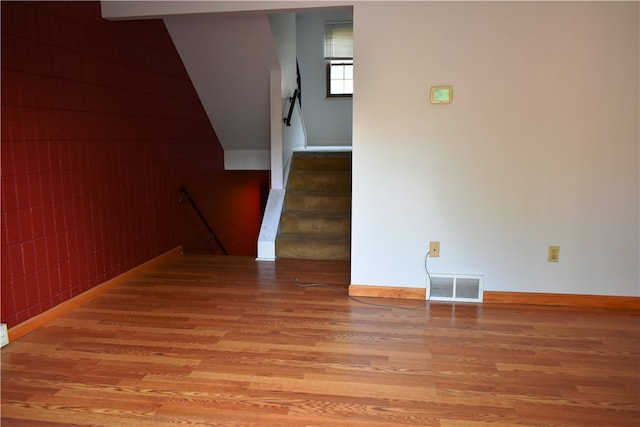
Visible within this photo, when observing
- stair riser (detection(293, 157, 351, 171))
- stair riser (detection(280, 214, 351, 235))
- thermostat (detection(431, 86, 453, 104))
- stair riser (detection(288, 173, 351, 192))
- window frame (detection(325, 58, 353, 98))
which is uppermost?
window frame (detection(325, 58, 353, 98))

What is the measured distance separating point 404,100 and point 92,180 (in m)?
2.29

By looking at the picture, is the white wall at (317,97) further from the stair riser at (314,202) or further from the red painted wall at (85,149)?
the red painted wall at (85,149)

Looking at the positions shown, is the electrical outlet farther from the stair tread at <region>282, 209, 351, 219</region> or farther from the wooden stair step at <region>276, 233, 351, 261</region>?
the stair tread at <region>282, 209, 351, 219</region>

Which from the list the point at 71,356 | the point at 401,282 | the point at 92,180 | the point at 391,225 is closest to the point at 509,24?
the point at 391,225

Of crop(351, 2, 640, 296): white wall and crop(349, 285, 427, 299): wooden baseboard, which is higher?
crop(351, 2, 640, 296): white wall

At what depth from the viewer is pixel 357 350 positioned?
2.57m

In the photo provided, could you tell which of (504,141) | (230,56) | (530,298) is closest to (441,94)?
(504,141)

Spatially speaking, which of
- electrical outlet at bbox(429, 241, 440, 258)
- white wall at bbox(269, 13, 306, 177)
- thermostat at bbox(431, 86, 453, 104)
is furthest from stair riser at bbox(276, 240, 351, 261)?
thermostat at bbox(431, 86, 453, 104)

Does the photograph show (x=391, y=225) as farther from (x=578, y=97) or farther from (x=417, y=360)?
(x=578, y=97)

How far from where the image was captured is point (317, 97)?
7.25m

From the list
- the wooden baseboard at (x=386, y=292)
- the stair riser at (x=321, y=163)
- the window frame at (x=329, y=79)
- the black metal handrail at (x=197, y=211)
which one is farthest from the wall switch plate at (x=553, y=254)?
the window frame at (x=329, y=79)

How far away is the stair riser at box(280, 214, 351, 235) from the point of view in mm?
4793

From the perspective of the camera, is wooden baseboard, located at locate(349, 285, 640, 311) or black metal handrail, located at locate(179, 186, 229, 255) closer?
wooden baseboard, located at locate(349, 285, 640, 311)

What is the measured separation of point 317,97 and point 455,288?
4644 mm
